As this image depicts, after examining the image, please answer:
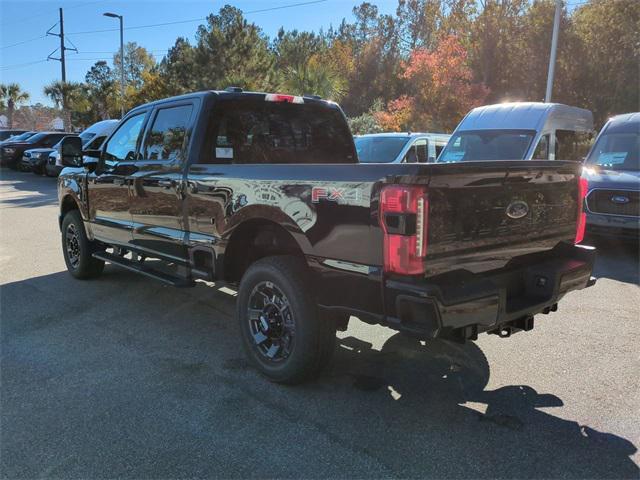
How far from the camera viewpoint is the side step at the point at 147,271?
4523mm

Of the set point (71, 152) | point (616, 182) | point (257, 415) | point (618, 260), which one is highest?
point (71, 152)

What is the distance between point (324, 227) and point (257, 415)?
1236 mm

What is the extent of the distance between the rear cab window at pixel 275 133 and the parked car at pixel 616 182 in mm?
4535

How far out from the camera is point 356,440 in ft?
9.74

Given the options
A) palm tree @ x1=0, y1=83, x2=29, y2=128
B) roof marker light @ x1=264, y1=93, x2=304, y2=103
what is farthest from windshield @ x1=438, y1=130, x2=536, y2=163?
palm tree @ x1=0, y1=83, x2=29, y2=128

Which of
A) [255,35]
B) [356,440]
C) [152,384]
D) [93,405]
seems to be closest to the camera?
[356,440]

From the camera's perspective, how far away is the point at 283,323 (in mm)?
3611

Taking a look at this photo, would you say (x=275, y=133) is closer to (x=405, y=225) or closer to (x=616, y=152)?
(x=405, y=225)

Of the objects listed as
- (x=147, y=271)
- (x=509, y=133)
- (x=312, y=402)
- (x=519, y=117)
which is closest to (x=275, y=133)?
(x=147, y=271)

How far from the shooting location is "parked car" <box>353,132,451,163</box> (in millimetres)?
10664

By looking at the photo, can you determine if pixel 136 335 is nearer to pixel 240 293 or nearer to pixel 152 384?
pixel 152 384

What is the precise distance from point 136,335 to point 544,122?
329 inches

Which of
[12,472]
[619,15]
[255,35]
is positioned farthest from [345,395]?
[255,35]

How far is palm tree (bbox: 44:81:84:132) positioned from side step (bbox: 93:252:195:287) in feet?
139
